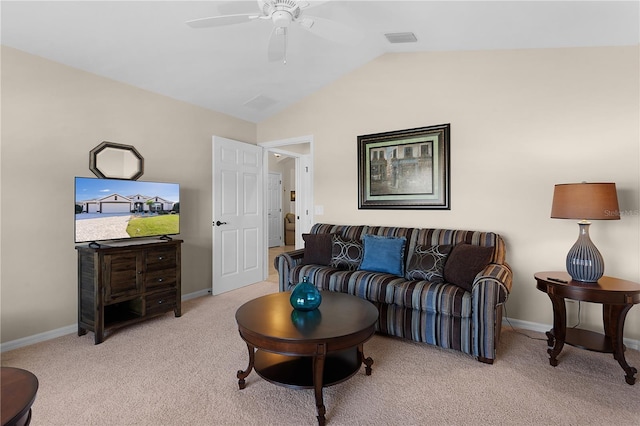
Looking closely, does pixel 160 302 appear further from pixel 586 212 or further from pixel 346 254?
pixel 586 212

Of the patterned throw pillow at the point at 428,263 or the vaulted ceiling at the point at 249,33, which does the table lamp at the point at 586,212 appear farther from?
the vaulted ceiling at the point at 249,33

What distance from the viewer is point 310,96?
14.4 feet

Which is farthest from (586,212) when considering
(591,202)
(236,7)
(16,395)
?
(16,395)

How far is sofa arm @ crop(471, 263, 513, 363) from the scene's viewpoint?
2352mm

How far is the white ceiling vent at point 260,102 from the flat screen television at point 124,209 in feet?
4.79

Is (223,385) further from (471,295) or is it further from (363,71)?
(363,71)

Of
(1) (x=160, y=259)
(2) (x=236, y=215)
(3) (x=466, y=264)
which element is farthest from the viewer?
(2) (x=236, y=215)

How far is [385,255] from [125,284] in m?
2.43

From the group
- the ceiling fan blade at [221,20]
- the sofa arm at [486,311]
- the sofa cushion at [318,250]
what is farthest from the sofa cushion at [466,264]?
the ceiling fan blade at [221,20]

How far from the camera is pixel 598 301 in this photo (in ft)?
7.12

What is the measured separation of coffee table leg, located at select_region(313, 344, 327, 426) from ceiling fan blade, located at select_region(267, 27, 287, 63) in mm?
2036

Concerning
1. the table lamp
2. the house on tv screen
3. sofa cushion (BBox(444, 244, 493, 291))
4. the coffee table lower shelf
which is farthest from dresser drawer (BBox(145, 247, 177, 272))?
the table lamp

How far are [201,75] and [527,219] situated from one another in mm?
3557

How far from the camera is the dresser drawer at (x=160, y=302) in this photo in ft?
10.4
